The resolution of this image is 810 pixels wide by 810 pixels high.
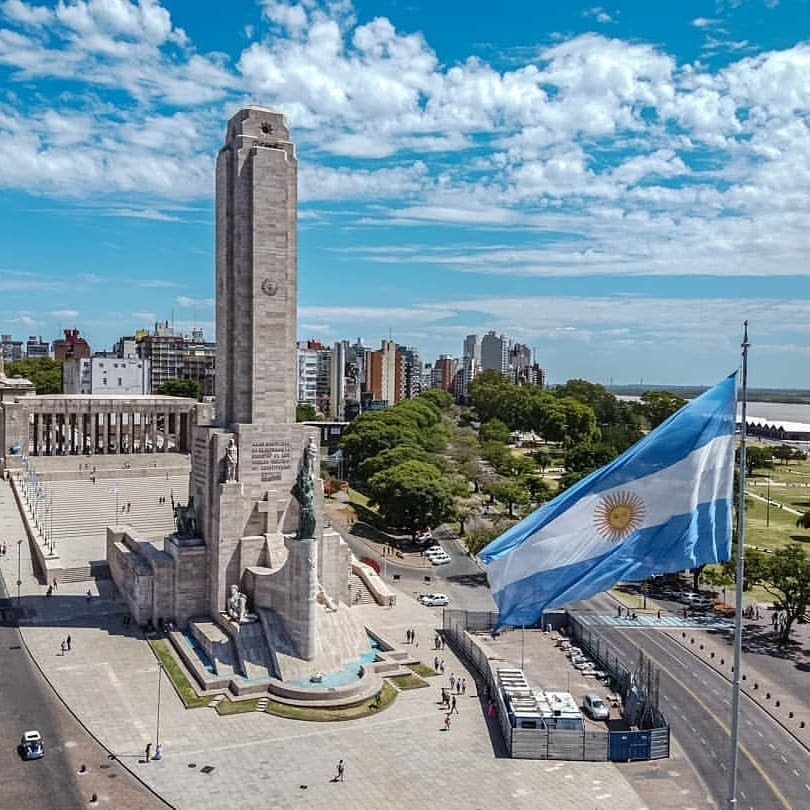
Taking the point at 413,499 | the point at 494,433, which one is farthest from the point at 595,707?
the point at 494,433

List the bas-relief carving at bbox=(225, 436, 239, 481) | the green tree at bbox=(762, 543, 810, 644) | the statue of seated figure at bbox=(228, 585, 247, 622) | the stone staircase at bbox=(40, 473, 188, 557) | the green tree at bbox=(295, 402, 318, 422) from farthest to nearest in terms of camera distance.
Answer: the green tree at bbox=(295, 402, 318, 422)
the stone staircase at bbox=(40, 473, 188, 557)
the green tree at bbox=(762, 543, 810, 644)
the bas-relief carving at bbox=(225, 436, 239, 481)
the statue of seated figure at bbox=(228, 585, 247, 622)

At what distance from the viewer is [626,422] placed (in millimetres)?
177375

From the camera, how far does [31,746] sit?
3356cm

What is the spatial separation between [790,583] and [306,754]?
34.4 metres

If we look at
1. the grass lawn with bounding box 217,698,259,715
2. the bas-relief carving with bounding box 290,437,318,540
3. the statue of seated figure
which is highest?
the bas-relief carving with bounding box 290,437,318,540

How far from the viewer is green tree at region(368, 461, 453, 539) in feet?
262

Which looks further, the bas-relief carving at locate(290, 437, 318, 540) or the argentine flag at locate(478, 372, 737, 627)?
the bas-relief carving at locate(290, 437, 318, 540)

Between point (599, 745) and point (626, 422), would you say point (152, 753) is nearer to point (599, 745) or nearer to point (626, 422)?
point (599, 745)

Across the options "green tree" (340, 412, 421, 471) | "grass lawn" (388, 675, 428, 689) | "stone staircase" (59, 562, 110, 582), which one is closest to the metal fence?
"grass lawn" (388, 675, 428, 689)

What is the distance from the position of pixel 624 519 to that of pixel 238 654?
26.4 meters

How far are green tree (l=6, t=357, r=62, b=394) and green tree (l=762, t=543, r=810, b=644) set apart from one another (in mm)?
130766

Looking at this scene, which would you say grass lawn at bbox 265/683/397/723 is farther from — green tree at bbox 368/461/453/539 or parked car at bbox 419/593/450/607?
green tree at bbox 368/461/453/539

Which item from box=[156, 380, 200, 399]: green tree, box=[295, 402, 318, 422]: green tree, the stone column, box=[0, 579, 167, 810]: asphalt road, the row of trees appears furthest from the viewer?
box=[156, 380, 200, 399]: green tree

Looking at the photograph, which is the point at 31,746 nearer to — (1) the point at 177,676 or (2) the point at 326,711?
(1) the point at 177,676
